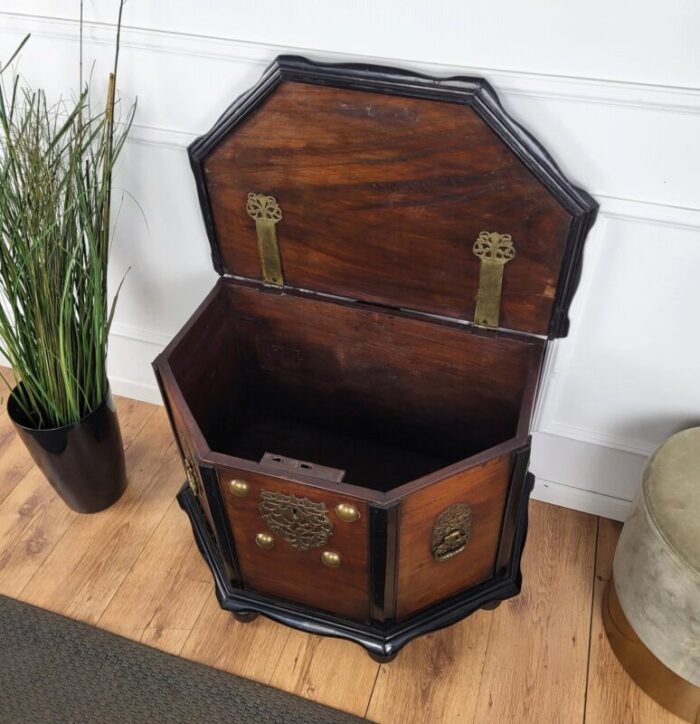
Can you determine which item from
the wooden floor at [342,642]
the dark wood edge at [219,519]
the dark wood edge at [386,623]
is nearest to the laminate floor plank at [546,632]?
the wooden floor at [342,642]

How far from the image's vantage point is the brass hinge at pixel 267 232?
109 centimetres

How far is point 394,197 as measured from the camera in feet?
3.33

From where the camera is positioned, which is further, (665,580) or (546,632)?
(546,632)

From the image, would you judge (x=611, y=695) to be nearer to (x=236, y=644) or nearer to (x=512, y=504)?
(x=512, y=504)

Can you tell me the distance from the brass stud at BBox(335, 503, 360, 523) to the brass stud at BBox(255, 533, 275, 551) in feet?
0.48

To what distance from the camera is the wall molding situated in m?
0.85

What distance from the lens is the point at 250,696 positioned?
3.76ft

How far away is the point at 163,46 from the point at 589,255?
686mm

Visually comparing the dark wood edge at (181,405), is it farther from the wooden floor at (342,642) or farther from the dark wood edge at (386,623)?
the wooden floor at (342,642)

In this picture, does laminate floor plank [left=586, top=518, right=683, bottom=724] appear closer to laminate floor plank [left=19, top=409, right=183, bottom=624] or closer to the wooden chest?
the wooden chest

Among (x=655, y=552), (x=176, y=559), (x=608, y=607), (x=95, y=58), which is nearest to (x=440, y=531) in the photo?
(x=655, y=552)

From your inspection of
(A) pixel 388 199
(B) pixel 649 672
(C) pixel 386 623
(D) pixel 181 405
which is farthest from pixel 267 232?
(B) pixel 649 672

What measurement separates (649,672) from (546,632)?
0.17 metres

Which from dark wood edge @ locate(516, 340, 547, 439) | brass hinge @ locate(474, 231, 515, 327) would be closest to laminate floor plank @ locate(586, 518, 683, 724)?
dark wood edge @ locate(516, 340, 547, 439)
